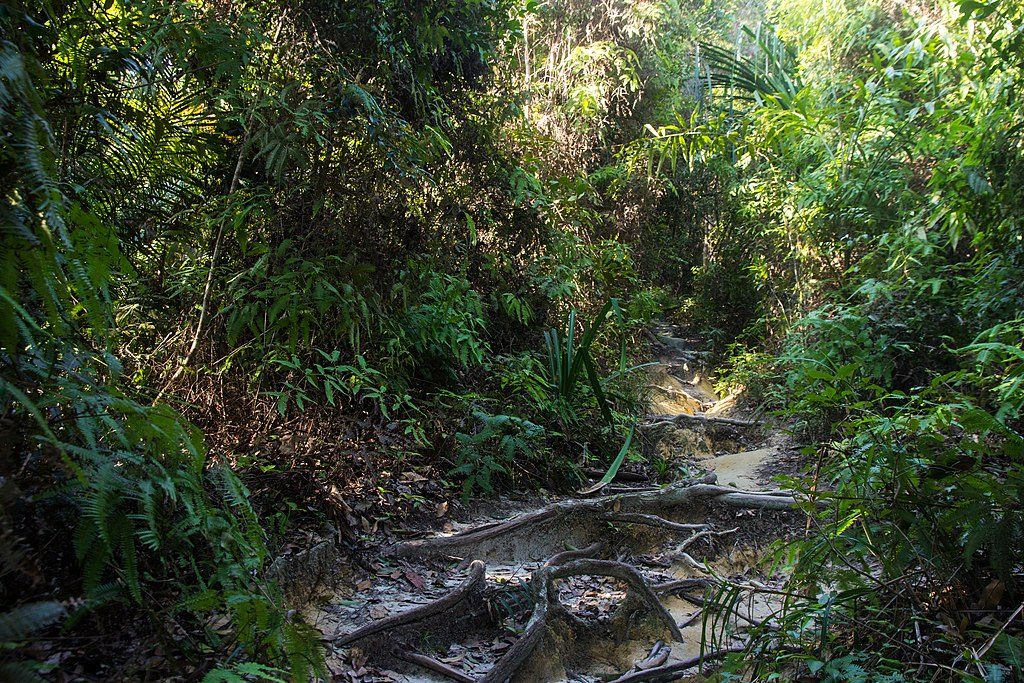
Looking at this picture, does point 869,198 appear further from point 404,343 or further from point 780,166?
point 404,343

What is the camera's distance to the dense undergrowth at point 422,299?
1.60 metres

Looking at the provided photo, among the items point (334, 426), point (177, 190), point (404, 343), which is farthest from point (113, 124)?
point (404, 343)

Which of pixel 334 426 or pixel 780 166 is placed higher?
pixel 780 166

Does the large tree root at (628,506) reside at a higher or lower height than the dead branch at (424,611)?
lower

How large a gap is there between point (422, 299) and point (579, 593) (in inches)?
84.2

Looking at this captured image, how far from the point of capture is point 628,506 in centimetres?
452

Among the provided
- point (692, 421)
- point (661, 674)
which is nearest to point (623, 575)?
point (661, 674)

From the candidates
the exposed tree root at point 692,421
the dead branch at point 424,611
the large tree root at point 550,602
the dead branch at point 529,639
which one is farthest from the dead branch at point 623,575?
the exposed tree root at point 692,421

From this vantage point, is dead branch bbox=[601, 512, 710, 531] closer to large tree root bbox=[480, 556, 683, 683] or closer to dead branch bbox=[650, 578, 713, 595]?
dead branch bbox=[650, 578, 713, 595]

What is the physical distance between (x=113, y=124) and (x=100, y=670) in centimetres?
190

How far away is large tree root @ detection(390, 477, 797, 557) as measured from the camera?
11.8 ft

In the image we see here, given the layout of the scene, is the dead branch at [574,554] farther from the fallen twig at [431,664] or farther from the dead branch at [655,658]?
the fallen twig at [431,664]

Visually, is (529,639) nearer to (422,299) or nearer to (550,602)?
(550,602)

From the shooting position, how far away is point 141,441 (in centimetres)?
162
